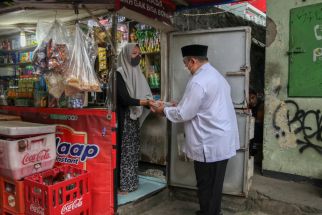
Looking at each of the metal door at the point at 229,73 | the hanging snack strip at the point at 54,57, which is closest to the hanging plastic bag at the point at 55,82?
the hanging snack strip at the point at 54,57

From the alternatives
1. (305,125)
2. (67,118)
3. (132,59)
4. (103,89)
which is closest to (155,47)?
(132,59)

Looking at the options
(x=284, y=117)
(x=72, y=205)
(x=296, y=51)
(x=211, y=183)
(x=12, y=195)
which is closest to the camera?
(x=72, y=205)

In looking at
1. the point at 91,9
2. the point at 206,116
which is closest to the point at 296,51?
the point at 206,116

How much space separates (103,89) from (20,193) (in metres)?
1.30

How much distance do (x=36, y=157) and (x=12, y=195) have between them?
1.46 ft

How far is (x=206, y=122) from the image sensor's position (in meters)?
3.22

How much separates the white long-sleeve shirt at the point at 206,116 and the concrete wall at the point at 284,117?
1.38 meters

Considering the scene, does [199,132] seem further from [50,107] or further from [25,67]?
[25,67]

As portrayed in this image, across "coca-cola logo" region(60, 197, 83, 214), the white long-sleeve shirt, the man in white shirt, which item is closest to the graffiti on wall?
the man in white shirt

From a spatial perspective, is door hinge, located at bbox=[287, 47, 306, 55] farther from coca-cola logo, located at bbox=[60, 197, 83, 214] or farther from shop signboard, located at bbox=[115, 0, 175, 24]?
coca-cola logo, located at bbox=[60, 197, 83, 214]

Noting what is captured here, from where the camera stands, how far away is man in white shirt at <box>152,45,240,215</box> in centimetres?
316

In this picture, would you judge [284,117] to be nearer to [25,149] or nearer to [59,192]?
[59,192]

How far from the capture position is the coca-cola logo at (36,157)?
3.00 meters

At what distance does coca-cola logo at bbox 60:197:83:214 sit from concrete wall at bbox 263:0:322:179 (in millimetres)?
2749
